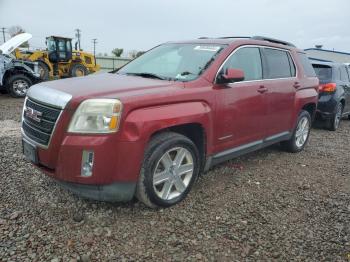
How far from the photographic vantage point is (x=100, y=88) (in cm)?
308

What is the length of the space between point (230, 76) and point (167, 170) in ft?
3.99

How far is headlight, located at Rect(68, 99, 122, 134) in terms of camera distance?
280cm

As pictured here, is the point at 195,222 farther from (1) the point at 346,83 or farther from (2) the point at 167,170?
(1) the point at 346,83

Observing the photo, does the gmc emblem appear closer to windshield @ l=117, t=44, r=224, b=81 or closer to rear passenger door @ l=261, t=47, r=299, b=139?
windshield @ l=117, t=44, r=224, b=81

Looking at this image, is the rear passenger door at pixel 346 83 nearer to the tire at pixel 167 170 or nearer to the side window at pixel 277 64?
the side window at pixel 277 64

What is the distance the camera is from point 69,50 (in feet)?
54.2

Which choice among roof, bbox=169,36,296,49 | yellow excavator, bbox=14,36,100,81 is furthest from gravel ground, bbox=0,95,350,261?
yellow excavator, bbox=14,36,100,81

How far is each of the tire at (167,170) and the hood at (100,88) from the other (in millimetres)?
475

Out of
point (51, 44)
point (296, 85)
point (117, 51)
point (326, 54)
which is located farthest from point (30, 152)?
point (117, 51)

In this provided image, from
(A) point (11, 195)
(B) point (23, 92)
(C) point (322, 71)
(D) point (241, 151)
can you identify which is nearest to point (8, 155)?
(A) point (11, 195)

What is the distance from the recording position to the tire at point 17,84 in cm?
1149

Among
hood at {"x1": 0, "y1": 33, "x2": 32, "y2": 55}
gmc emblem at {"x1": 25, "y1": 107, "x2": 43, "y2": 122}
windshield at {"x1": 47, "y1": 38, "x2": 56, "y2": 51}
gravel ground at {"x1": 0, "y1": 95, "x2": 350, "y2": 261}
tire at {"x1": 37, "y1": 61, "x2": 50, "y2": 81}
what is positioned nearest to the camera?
gravel ground at {"x1": 0, "y1": 95, "x2": 350, "y2": 261}

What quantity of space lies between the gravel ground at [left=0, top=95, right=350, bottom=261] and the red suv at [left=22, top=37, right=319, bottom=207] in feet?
1.01

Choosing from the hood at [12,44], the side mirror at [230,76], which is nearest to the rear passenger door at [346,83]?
the side mirror at [230,76]
